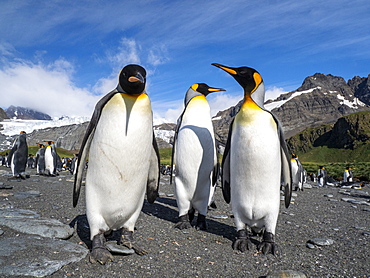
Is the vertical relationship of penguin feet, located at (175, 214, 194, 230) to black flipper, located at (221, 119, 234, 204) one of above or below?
below

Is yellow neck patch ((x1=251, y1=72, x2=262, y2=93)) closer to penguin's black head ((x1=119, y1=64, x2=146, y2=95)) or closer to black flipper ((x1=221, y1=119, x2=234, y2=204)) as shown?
black flipper ((x1=221, y1=119, x2=234, y2=204))

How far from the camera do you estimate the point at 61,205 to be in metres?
4.84

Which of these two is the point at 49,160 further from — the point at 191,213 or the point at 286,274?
the point at 286,274

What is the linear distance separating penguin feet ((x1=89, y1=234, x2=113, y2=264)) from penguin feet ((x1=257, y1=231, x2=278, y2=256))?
1553 millimetres

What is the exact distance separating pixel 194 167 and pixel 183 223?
2.56ft

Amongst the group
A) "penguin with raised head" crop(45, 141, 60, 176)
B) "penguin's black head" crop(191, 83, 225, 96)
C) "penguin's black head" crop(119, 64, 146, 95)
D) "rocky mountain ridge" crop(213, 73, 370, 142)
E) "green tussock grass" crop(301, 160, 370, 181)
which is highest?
"rocky mountain ridge" crop(213, 73, 370, 142)

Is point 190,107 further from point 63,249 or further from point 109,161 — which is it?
point 63,249

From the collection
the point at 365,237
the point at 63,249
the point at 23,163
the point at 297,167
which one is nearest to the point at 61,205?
the point at 63,249

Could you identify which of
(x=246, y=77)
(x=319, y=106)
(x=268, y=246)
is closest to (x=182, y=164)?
(x=246, y=77)

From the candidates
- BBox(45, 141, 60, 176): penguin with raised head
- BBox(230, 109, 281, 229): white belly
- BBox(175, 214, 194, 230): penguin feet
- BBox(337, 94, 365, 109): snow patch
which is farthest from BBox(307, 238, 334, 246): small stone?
BBox(337, 94, 365, 109): snow patch

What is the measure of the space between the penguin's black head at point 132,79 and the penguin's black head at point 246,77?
117cm

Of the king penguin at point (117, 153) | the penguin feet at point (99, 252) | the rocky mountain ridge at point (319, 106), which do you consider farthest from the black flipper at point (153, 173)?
the rocky mountain ridge at point (319, 106)

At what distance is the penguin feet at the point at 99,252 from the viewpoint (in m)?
2.55

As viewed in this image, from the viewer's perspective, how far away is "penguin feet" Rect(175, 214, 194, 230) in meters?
4.04
